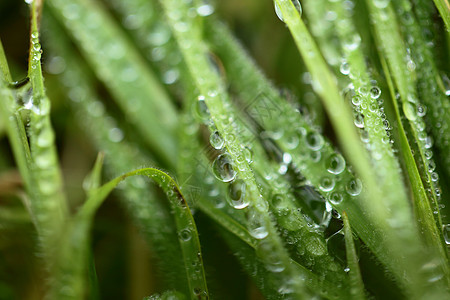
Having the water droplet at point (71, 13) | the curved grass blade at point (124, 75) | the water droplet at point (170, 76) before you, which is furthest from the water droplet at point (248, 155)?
the water droplet at point (71, 13)

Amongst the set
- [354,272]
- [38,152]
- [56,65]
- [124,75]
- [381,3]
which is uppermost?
[56,65]

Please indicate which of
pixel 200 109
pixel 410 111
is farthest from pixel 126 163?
pixel 410 111

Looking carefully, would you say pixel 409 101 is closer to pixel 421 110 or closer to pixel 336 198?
pixel 421 110

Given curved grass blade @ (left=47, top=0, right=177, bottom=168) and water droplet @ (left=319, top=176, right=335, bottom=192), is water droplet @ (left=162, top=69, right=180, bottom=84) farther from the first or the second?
water droplet @ (left=319, top=176, right=335, bottom=192)

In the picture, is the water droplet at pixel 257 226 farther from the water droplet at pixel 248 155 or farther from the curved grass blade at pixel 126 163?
the curved grass blade at pixel 126 163

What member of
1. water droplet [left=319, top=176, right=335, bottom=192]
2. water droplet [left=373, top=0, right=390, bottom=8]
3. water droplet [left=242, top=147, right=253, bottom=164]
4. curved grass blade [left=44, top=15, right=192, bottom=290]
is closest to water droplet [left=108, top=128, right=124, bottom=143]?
curved grass blade [left=44, top=15, right=192, bottom=290]

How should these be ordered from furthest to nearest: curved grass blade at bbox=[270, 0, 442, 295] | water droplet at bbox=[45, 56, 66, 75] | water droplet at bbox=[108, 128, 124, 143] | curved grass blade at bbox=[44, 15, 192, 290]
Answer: water droplet at bbox=[45, 56, 66, 75], water droplet at bbox=[108, 128, 124, 143], curved grass blade at bbox=[44, 15, 192, 290], curved grass blade at bbox=[270, 0, 442, 295]

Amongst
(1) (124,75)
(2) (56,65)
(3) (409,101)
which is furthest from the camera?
(2) (56,65)
